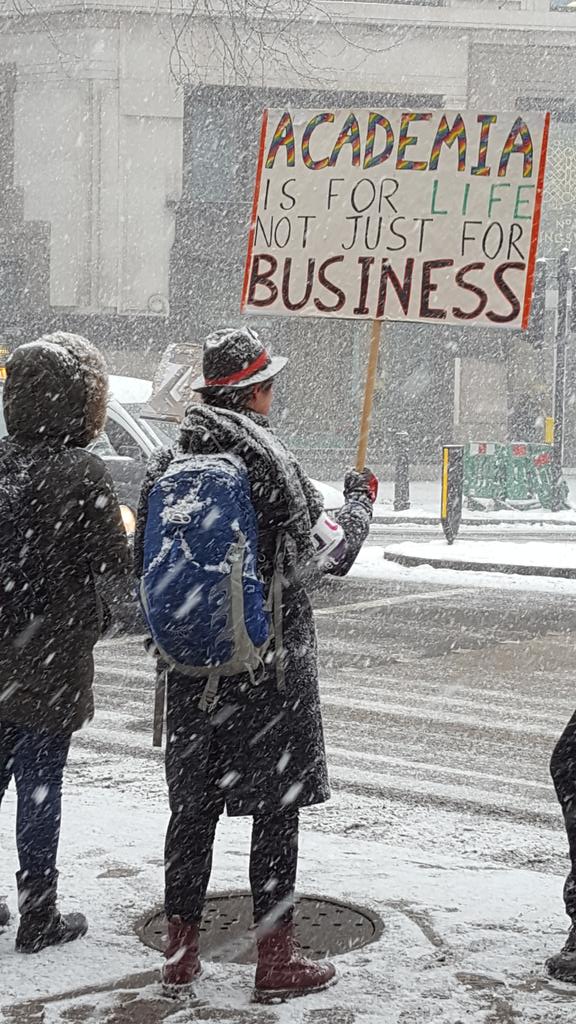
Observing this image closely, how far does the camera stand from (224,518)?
12.6 feet

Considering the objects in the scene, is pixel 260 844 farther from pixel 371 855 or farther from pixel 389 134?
pixel 389 134

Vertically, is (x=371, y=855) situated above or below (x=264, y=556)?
below

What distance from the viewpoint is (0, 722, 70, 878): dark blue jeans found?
437 centimetres

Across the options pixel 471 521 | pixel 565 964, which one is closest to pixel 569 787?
pixel 565 964

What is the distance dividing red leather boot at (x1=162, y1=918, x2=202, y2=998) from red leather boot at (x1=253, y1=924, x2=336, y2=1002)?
0.18 metres

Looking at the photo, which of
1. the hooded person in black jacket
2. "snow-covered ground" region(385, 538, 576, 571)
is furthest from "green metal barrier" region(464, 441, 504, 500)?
the hooded person in black jacket

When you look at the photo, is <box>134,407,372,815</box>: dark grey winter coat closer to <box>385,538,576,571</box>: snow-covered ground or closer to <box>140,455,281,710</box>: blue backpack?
<box>140,455,281,710</box>: blue backpack

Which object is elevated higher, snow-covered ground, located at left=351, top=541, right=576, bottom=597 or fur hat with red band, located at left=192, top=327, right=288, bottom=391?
fur hat with red band, located at left=192, top=327, right=288, bottom=391

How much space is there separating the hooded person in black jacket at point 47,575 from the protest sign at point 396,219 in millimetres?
1282

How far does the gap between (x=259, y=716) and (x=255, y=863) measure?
1.35 ft

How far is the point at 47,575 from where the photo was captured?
430 cm

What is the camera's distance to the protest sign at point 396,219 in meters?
5.47

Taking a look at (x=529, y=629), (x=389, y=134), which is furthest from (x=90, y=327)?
(x=389, y=134)

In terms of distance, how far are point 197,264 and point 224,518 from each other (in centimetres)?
2748
